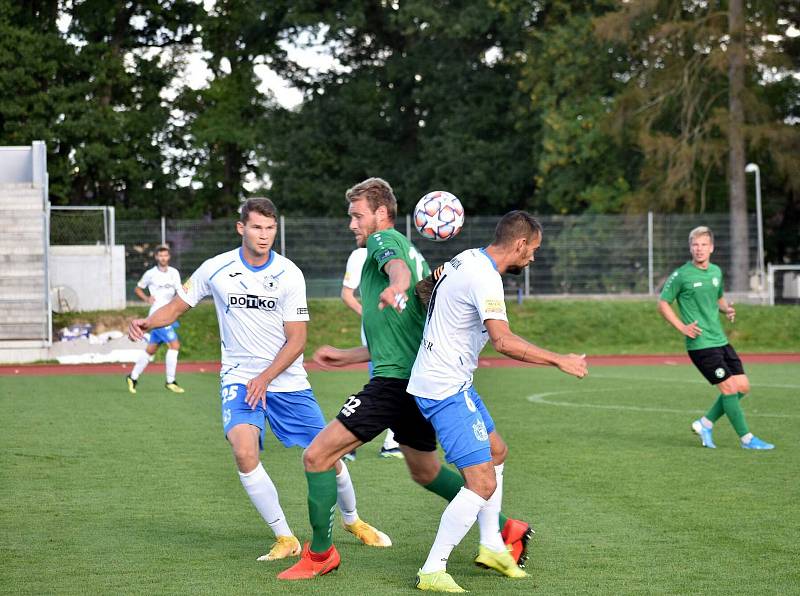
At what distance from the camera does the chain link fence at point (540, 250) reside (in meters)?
31.4

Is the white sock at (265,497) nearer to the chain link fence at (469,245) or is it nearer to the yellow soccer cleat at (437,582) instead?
the yellow soccer cleat at (437,582)

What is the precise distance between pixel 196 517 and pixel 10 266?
67.9 feet

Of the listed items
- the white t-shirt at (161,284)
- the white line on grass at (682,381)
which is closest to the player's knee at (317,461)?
the white t-shirt at (161,284)

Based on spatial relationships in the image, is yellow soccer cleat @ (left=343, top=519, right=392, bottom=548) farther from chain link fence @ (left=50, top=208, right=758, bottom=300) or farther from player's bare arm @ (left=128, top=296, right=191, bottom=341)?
chain link fence @ (left=50, top=208, right=758, bottom=300)

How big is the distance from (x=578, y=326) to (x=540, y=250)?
7.90ft

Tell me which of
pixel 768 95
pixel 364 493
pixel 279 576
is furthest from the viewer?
pixel 768 95

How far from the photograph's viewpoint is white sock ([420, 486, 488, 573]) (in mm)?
6246

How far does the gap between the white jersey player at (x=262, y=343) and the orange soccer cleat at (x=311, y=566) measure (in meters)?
0.52

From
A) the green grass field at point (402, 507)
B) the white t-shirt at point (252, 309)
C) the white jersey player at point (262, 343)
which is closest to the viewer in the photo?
the green grass field at point (402, 507)

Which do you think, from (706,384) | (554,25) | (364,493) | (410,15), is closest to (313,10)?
(410,15)

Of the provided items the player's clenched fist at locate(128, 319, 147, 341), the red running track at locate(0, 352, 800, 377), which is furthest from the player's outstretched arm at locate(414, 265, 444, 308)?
the red running track at locate(0, 352, 800, 377)

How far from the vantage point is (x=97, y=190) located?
4884 cm

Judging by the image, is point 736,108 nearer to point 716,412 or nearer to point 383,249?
point 716,412

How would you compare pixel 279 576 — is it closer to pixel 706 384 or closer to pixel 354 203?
pixel 354 203
